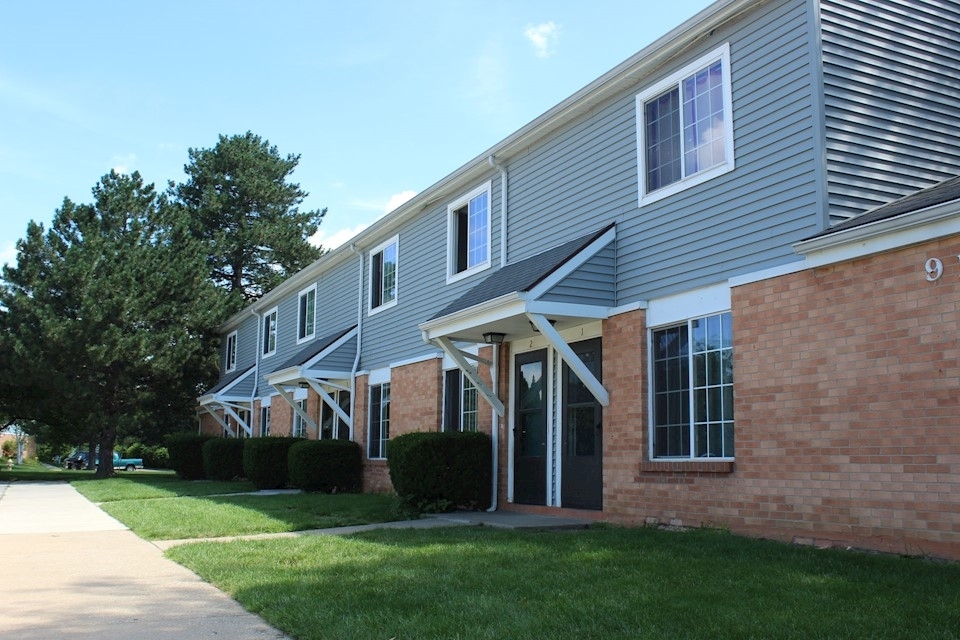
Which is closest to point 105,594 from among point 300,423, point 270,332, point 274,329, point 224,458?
point 300,423

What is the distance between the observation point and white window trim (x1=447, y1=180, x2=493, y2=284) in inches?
541

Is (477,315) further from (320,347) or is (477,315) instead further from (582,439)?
(320,347)

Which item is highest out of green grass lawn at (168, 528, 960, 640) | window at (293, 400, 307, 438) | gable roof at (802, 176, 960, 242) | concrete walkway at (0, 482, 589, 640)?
gable roof at (802, 176, 960, 242)

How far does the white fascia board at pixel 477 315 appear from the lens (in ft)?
34.0

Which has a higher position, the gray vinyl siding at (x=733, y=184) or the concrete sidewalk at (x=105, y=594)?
the gray vinyl siding at (x=733, y=184)

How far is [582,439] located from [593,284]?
2078mm

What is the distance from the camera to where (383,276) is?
Result: 18047 millimetres

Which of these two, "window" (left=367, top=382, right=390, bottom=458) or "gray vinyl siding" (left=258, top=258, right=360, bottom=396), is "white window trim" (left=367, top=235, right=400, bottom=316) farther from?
"window" (left=367, top=382, right=390, bottom=458)

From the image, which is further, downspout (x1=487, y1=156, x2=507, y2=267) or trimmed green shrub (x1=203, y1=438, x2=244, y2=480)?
trimmed green shrub (x1=203, y1=438, x2=244, y2=480)

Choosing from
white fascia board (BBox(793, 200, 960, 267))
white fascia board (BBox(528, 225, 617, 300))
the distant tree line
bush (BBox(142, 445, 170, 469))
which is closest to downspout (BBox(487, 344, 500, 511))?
white fascia board (BBox(528, 225, 617, 300))

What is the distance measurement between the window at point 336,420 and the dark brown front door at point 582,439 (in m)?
8.59

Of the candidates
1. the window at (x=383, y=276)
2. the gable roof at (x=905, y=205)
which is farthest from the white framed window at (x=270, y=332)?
the gable roof at (x=905, y=205)

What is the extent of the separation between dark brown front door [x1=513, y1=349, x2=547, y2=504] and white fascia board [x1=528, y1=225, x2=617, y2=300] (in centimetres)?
203

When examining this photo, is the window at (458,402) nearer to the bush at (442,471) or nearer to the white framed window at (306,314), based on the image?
the bush at (442,471)
